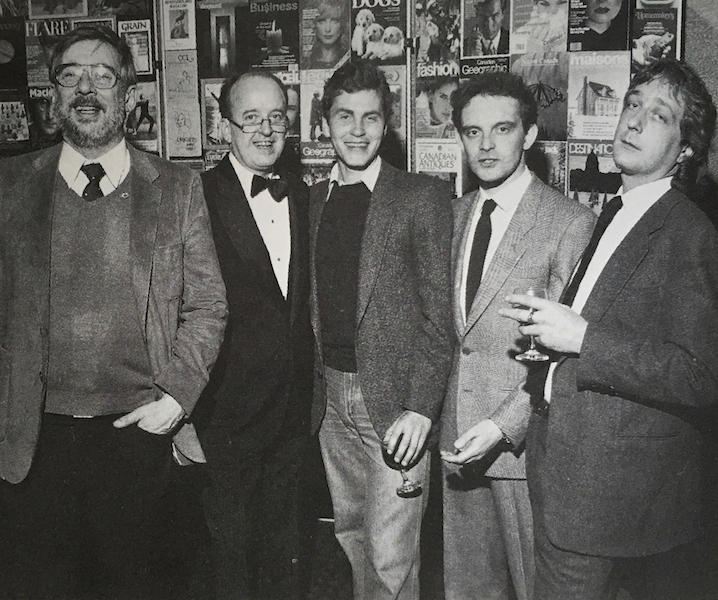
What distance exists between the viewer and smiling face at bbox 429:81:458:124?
2889 mm

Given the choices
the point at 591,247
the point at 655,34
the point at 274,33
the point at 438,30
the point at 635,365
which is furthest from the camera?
the point at 274,33

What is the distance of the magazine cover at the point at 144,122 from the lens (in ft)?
10.3

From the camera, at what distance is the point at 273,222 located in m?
2.52

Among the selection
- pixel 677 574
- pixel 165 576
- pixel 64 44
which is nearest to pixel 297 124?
pixel 64 44

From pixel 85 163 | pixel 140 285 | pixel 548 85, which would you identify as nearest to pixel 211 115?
pixel 85 163

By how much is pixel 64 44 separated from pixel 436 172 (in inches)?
59.3

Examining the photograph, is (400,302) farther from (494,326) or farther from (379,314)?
(494,326)

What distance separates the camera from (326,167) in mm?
3041

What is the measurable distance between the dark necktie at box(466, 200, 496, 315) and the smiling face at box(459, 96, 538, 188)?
10 cm

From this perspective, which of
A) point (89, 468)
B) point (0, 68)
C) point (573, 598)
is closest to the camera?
point (573, 598)

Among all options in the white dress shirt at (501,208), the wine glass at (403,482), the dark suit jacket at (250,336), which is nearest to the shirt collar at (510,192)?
the white dress shirt at (501,208)

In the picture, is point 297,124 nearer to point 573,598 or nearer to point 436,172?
point 436,172

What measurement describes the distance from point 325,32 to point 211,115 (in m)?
0.63

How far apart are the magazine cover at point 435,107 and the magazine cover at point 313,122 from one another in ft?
1.31
